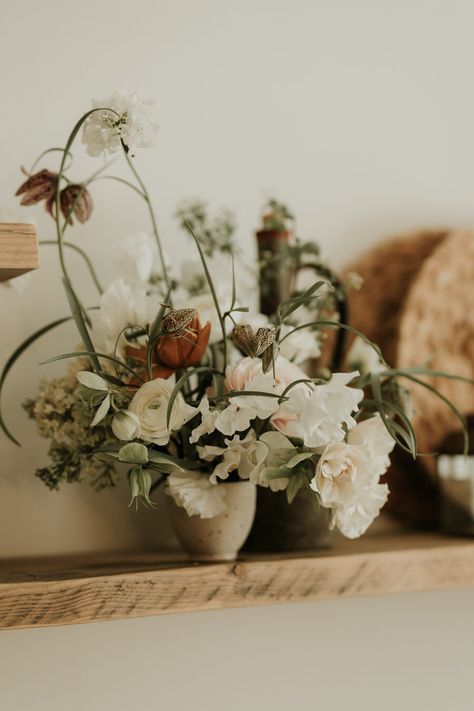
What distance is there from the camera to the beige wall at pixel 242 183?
0.91 m

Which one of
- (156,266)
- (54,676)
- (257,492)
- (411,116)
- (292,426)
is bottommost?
(54,676)

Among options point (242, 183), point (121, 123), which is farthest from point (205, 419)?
point (242, 183)

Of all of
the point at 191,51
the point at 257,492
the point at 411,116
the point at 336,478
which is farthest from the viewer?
the point at 411,116

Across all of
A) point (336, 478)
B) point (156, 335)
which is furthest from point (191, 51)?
point (336, 478)

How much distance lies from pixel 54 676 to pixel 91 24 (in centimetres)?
70

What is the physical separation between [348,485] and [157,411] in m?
0.17

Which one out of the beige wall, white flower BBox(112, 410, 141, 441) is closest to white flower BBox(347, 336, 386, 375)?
the beige wall

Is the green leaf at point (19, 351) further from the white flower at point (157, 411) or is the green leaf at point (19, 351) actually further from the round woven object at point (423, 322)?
the round woven object at point (423, 322)

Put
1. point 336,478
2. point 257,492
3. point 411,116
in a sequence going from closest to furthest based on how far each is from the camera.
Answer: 1. point 336,478
2. point 257,492
3. point 411,116

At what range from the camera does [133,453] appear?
0.70 metres

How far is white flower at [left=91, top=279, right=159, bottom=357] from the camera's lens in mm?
772

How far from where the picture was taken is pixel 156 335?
2.43 ft

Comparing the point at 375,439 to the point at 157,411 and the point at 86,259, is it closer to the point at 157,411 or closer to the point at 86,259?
the point at 157,411

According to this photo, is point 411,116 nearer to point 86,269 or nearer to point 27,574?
point 86,269
